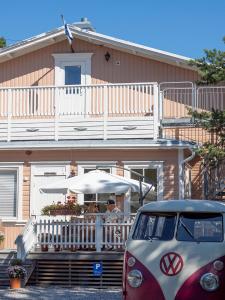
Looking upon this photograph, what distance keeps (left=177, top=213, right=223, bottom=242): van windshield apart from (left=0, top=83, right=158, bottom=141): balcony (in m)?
9.97

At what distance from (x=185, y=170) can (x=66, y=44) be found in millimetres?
6931

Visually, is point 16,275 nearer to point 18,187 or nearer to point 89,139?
point 18,187

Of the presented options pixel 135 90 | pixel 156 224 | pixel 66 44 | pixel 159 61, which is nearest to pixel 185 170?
pixel 135 90

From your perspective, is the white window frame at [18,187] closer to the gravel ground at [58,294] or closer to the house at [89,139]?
the house at [89,139]

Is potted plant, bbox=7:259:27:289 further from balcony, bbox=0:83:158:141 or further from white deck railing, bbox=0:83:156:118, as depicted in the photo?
white deck railing, bbox=0:83:156:118

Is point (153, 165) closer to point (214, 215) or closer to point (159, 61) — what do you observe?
point (159, 61)

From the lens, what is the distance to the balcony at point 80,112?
19359 millimetres

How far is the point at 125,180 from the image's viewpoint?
1683cm

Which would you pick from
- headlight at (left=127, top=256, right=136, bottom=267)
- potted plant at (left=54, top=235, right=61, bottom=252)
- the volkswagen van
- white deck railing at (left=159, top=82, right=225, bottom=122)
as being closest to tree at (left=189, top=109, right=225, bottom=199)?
white deck railing at (left=159, top=82, right=225, bottom=122)

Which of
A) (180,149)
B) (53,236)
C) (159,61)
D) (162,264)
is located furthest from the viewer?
(159,61)

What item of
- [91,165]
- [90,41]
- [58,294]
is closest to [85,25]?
[90,41]

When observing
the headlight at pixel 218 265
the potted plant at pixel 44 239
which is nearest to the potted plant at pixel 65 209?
the potted plant at pixel 44 239

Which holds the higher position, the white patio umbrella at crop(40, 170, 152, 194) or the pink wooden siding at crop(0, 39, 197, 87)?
the pink wooden siding at crop(0, 39, 197, 87)

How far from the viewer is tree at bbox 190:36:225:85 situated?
17.2 meters
